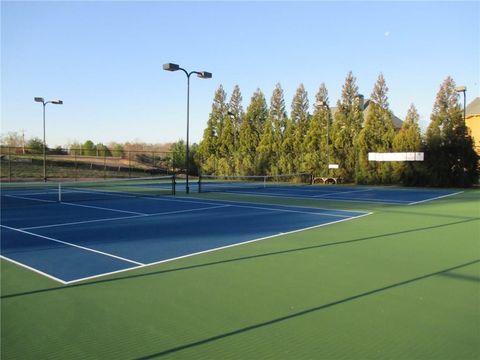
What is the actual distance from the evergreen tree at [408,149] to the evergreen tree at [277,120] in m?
9.77

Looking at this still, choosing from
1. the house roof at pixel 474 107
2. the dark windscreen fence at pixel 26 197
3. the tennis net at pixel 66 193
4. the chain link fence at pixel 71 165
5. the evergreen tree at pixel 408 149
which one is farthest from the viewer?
the house roof at pixel 474 107

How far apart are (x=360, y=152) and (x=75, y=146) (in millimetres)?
36544

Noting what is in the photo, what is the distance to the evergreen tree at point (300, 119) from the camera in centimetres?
3281

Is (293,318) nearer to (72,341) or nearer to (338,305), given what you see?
(338,305)

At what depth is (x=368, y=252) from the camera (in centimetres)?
729

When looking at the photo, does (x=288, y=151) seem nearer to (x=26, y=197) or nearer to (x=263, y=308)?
(x=26, y=197)

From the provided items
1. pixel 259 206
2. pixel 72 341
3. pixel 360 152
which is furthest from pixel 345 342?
pixel 360 152

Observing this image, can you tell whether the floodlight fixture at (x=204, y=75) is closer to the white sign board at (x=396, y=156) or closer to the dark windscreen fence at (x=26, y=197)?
the dark windscreen fence at (x=26, y=197)

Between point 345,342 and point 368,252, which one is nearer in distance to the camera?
point 345,342

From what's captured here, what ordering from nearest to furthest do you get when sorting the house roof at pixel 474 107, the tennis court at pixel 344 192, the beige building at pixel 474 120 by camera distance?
1. the tennis court at pixel 344 192
2. the beige building at pixel 474 120
3. the house roof at pixel 474 107

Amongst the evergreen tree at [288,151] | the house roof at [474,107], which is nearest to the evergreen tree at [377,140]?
the evergreen tree at [288,151]

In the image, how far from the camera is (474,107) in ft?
144

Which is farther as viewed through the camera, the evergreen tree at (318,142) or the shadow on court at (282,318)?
the evergreen tree at (318,142)

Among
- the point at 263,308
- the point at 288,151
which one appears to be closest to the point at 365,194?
the point at 288,151
